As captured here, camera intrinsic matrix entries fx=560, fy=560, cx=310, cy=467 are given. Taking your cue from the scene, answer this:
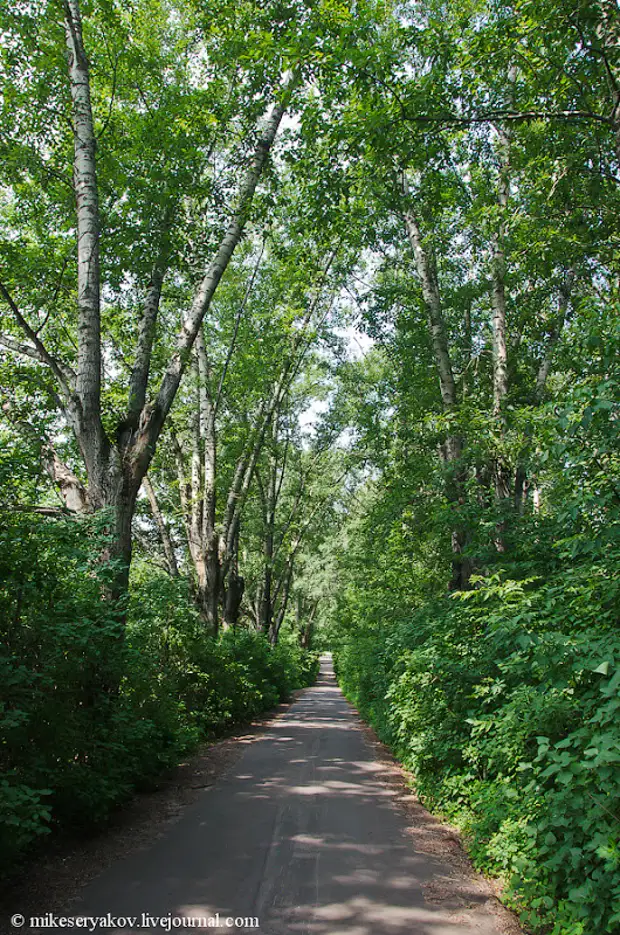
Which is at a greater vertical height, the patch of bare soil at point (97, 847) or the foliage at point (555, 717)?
the foliage at point (555, 717)

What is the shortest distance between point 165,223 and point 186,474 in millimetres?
11859

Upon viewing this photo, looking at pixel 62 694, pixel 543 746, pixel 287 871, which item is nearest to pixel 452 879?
pixel 287 871

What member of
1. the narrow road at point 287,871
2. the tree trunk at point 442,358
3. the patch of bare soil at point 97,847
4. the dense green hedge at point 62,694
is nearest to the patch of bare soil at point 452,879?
the narrow road at point 287,871

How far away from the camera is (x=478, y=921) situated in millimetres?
3639

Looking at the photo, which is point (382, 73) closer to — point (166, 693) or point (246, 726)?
point (166, 693)

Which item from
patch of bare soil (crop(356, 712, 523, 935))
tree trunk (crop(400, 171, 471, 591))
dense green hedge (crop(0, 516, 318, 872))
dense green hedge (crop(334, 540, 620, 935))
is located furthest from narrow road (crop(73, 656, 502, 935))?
tree trunk (crop(400, 171, 471, 591))

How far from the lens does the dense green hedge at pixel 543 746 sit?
2797 mm

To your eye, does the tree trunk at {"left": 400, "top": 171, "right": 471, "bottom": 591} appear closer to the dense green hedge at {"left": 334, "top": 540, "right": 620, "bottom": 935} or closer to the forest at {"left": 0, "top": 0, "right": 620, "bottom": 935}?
the forest at {"left": 0, "top": 0, "right": 620, "bottom": 935}

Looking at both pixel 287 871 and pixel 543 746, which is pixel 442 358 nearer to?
pixel 543 746

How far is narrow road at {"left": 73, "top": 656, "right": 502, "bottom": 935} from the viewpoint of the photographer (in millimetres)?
3658

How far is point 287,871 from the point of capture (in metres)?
4.43

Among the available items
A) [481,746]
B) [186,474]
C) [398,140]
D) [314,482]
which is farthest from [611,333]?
[314,482]

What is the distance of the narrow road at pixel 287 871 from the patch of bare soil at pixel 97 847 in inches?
5.6

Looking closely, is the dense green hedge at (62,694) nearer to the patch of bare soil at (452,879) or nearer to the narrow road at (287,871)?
the narrow road at (287,871)
